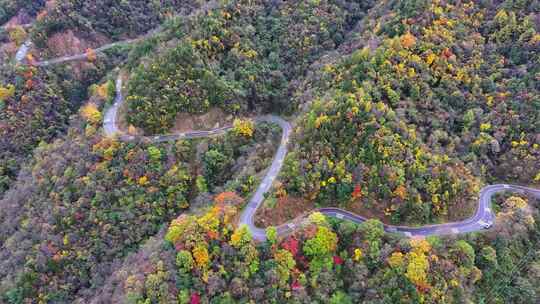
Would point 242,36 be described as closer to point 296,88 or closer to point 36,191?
point 296,88

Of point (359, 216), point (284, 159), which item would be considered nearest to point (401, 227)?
point (359, 216)

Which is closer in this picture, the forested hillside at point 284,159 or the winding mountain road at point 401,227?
the forested hillside at point 284,159

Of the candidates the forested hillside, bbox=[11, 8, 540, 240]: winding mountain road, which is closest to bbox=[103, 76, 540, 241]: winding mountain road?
→ bbox=[11, 8, 540, 240]: winding mountain road

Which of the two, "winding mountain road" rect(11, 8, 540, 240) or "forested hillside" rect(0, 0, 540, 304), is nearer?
"forested hillside" rect(0, 0, 540, 304)

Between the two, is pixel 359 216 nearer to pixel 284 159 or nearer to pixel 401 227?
pixel 401 227

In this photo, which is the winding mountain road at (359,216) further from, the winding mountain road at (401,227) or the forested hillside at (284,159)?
the forested hillside at (284,159)

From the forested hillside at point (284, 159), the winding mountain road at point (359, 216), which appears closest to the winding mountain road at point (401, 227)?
the winding mountain road at point (359, 216)

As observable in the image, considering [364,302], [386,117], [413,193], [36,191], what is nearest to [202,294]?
[364,302]

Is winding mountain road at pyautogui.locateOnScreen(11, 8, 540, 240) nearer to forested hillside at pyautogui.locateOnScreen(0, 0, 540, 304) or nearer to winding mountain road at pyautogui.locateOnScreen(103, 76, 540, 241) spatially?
winding mountain road at pyautogui.locateOnScreen(103, 76, 540, 241)
